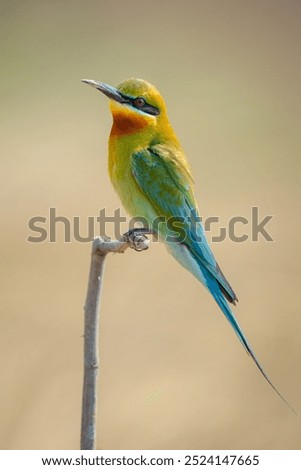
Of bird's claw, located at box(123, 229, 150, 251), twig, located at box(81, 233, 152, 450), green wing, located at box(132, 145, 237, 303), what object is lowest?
twig, located at box(81, 233, 152, 450)

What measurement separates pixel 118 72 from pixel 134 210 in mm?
2257

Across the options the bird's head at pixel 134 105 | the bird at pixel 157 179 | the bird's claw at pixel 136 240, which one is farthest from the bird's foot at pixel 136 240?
the bird's head at pixel 134 105

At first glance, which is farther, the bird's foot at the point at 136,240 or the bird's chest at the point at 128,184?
the bird's chest at the point at 128,184

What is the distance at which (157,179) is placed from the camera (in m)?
2.05

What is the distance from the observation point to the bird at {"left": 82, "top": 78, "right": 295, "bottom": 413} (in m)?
1.96

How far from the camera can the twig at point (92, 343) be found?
1.28 metres

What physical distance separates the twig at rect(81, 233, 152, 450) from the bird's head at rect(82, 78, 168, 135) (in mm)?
501

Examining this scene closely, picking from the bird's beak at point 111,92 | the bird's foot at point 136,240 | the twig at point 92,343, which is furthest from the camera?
the bird's beak at point 111,92

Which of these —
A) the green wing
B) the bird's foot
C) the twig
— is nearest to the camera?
the twig

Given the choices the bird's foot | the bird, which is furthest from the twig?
the bird

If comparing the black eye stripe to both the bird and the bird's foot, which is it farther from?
the bird's foot

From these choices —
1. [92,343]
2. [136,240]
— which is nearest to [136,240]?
[136,240]

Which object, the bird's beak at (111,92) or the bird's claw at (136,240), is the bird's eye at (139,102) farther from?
the bird's claw at (136,240)
